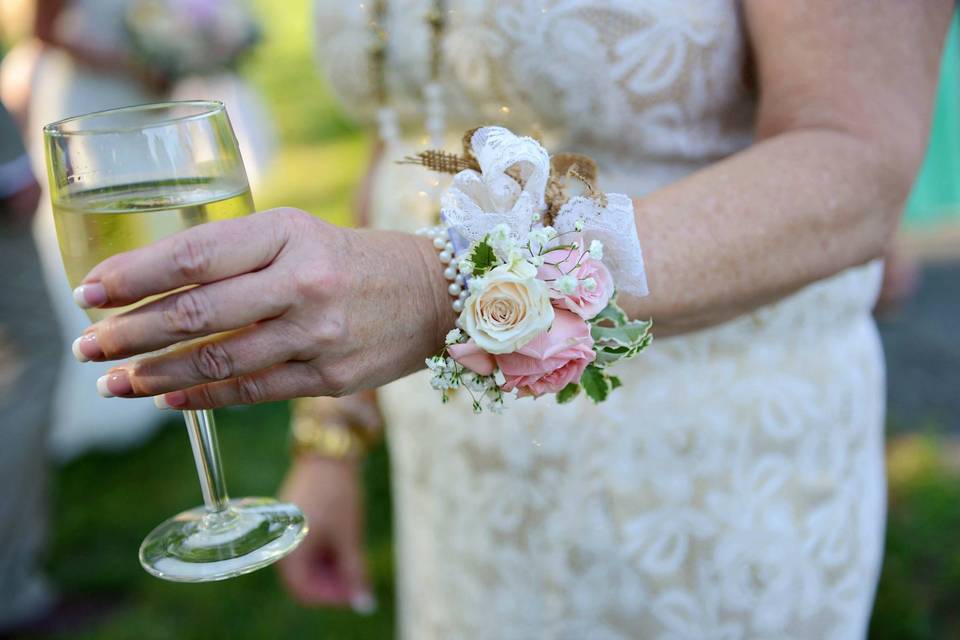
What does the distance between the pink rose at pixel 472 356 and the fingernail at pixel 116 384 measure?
309 millimetres

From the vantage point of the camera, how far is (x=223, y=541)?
1.10 metres

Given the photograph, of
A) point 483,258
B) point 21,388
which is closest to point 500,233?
point 483,258

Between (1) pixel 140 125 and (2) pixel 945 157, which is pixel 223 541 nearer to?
(1) pixel 140 125

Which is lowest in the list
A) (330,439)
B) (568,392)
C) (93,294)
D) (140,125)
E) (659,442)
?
(330,439)

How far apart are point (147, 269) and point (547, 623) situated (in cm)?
109

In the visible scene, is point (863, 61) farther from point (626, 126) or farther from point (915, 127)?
point (626, 126)

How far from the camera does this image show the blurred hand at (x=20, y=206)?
354 cm

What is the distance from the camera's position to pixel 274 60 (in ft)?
41.3

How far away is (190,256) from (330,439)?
1.26m

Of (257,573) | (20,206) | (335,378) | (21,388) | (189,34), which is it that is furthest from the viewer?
(189,34)

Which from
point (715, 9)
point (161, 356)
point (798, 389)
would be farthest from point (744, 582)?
point (161, 356)

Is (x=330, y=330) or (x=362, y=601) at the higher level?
(x=330, y=330)

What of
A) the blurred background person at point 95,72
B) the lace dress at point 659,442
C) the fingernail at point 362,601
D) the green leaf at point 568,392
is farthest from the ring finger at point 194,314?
the blurred background person at point 95,72

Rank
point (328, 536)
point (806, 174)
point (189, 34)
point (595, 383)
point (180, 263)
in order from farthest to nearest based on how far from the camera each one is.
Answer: point (189, 34)
point (328, 536)
point (806, 174)
point (595, 383)
point (180, 263)
